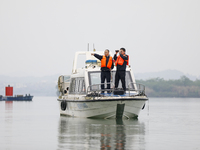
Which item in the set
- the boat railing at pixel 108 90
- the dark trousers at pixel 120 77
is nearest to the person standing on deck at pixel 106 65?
the boat railing at pixel 108 90

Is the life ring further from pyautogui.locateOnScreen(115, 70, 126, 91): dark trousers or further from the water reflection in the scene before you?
the water reflection

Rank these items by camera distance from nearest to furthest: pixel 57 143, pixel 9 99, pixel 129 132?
pixel 57 143, pixel 129 132, pixel 9 99

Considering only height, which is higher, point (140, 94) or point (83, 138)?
point (140, 94)

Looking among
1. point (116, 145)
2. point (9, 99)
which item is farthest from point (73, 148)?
point (9, 99)

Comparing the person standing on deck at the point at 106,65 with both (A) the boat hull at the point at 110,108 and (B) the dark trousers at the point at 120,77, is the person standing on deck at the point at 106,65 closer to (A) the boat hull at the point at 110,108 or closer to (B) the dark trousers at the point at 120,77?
(B) the dark trousers at the point at 120,77

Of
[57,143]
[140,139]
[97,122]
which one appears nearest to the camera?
[57,143]

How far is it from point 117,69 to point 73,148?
10.5 meters

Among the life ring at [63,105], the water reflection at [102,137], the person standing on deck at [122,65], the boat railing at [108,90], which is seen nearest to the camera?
the water reflection at [102,137]

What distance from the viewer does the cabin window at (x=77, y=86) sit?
2355 cm

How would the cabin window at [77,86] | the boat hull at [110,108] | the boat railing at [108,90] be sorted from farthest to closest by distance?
1. the cabin window at [77,86]
2. the boat railing at [108,90]
3. the boat hull at [110,108]

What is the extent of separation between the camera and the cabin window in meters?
23.6

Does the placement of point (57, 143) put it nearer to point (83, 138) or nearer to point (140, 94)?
point (83, 138)

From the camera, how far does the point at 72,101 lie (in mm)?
23562

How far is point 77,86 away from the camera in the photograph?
24344mm
